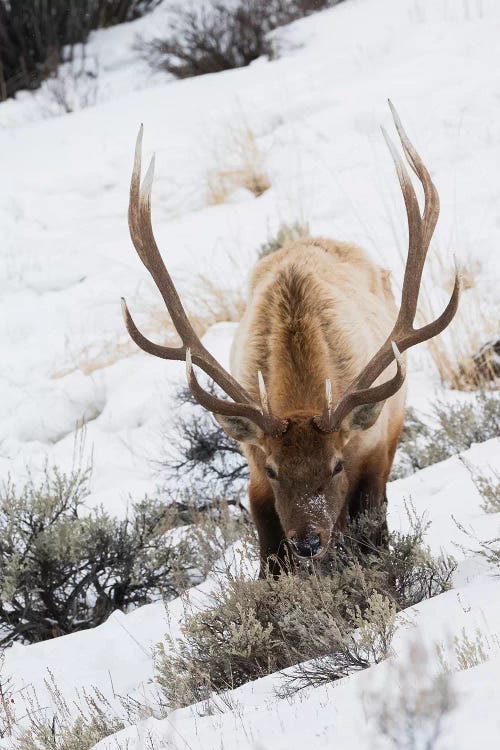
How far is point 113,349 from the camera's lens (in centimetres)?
896

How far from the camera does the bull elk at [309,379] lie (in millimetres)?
3979

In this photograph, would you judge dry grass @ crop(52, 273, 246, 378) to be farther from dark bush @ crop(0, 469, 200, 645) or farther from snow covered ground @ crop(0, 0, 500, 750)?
dark bush @ crop(0, 469, 200, 645)

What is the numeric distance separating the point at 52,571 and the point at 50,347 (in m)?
4.26

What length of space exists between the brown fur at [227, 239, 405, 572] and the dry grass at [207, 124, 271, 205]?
6178 millimetres

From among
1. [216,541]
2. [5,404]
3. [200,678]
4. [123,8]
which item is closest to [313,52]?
[123,8]

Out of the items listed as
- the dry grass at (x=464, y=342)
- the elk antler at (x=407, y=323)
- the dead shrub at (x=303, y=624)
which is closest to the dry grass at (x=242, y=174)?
the dry grass at (x=464, y=342)

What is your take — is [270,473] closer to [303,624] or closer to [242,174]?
[303,624]

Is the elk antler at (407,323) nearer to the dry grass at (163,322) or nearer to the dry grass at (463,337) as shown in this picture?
the dry grass at (463,337)

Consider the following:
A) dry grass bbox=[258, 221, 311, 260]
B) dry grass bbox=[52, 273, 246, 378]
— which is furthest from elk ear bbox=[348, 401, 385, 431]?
dry grass bbox=[258, 221, 311, 260]

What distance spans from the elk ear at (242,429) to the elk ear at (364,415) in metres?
0.40

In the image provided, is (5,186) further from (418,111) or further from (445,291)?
(445,291)

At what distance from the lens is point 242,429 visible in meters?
4.23

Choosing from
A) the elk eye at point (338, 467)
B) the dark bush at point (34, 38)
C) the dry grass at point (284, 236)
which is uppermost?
the dark bush at point (34, 38)

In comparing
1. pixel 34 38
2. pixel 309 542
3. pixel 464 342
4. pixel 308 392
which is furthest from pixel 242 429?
pixel 34 38
